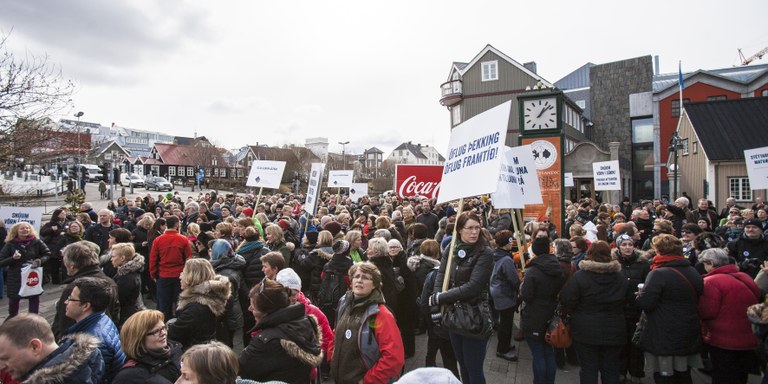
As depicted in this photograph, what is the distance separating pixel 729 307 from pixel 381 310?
11.8ft

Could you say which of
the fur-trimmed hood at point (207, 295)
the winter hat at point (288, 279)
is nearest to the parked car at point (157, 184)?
the fur-trimmed hood at point (207, 295)

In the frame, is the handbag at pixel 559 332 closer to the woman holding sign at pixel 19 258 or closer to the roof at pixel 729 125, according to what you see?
the woman holding sign at pixel 19 258

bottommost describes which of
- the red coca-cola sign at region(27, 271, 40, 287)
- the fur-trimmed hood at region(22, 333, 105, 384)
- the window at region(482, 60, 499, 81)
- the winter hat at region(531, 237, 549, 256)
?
the red coca-cola sign at region(27, 271, 40, 287)

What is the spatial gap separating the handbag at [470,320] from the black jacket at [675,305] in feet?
5.78

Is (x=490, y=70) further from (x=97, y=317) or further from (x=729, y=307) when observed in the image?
(x=97, y=317)

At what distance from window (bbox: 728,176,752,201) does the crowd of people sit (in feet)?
64.3

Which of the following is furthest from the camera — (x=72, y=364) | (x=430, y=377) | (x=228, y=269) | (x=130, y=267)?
(x=228, y=269)

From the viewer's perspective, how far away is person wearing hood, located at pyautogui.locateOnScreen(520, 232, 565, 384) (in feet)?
15.5

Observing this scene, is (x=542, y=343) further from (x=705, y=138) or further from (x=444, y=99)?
(x=444, y=99)

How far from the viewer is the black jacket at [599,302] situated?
171 inches

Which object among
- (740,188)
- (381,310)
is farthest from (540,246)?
(740,188)

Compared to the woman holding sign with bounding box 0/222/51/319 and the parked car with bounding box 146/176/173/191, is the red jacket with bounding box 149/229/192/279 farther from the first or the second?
the parked car with bounding box 146/176/173/191

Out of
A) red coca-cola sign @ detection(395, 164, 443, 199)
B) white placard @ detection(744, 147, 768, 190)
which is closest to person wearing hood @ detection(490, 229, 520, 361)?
white placard @ detection(744, 147, 768, 190)

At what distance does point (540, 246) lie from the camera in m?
4.87
